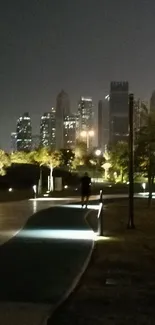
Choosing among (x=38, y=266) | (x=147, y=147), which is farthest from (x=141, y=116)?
(x=38, y=266)

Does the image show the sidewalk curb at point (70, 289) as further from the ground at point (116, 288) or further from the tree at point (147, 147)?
the tree at point (147, 147)

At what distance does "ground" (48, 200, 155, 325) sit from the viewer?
10.2 m

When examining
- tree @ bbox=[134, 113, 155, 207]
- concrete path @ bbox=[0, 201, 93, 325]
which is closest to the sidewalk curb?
concrete path @ bbox=[0, 201, 93, 325]

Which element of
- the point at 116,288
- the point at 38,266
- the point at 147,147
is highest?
the point at 147,147

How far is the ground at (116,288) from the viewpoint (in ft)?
33.6

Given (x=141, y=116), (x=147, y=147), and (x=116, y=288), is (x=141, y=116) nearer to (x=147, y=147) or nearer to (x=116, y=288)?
(x=147, y=147)

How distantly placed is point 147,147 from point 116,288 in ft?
93.4

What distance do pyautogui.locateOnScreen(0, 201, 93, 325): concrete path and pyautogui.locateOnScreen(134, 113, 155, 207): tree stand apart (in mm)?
14720

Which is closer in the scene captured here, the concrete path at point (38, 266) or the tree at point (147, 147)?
the concrete path at point (38, 266)

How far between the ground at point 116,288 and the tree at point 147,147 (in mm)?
18107

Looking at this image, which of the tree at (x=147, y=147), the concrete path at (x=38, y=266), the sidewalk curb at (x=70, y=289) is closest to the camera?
the sidewalk curb at (x=70, y=289)

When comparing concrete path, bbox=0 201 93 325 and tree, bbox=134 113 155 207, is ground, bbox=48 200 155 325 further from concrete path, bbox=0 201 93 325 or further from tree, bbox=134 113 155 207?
tree, bbox=134 113 155 207

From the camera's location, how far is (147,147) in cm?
4100

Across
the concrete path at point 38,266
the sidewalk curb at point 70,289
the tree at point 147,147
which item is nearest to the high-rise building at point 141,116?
the tree at point 147,147
